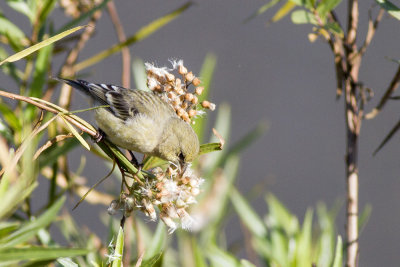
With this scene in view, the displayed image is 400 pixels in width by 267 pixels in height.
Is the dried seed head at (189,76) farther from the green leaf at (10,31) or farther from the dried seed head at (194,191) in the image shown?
the green leaf at (10,31)

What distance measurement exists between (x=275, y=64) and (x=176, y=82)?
3369 mm

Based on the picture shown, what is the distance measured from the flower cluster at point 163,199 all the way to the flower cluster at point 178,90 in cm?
19

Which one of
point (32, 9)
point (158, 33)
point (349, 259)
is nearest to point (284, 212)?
point (349, 259)

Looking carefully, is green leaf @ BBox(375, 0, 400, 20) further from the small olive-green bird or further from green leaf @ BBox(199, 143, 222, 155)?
the small olive-green bird

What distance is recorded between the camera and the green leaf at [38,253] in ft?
2.75

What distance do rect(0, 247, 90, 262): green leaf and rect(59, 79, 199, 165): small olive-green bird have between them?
0.74 metres

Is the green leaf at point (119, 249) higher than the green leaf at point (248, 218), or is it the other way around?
the green leaf at point (119, 249)

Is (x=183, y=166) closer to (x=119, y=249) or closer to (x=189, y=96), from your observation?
(x=189, y=96)

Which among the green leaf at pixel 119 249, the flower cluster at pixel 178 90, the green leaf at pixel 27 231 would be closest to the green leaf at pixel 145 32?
the flower cluster at pixel 178 90

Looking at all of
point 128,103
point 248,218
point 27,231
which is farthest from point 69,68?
point 27,231

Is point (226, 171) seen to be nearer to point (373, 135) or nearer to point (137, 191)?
point (137, 191)

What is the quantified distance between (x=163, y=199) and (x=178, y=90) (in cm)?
29

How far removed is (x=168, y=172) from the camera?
126 cm

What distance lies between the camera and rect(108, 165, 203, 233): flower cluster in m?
1.18
